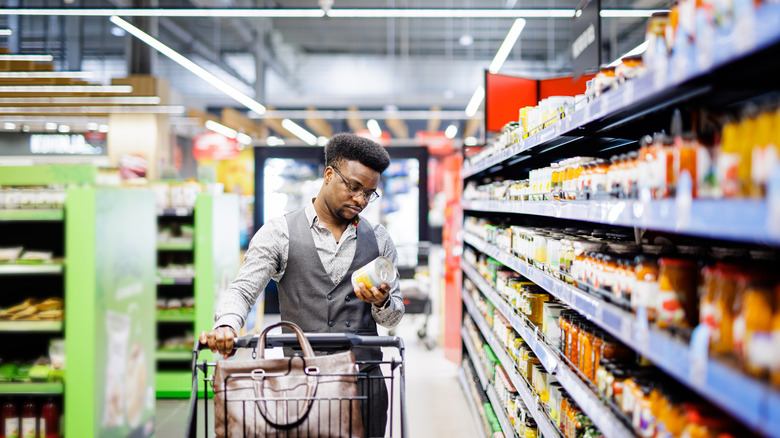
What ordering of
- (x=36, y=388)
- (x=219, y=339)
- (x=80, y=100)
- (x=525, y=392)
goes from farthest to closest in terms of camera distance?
(x=80, y=100) < (x=36, y=388) < (x=525, y=392) < (x=219, y=339)

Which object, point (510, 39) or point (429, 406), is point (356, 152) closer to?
point (429, 406)

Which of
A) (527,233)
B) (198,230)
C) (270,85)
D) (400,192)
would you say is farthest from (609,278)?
(270,85)

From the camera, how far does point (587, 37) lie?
3346mm

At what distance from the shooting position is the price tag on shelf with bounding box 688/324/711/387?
115cm

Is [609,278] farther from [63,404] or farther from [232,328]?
[63,404]

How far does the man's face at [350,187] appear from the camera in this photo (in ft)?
7.86

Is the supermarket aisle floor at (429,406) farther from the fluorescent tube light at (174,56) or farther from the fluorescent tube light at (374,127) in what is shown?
the fluorescent tube light at (374,127)

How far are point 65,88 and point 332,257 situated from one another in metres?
8.76

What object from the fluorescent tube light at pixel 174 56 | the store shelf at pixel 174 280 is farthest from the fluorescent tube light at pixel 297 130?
the store shelf at pixel 174 280

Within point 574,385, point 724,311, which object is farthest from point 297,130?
point 724,311

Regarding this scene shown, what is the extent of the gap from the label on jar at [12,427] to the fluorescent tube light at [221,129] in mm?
9671

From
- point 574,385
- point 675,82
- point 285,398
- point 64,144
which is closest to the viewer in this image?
point 675,82

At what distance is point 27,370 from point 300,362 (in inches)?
107

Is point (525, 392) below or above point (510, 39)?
below
